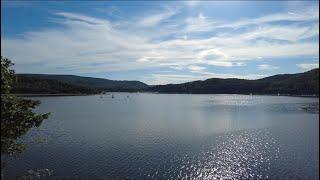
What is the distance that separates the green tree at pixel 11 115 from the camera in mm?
28406

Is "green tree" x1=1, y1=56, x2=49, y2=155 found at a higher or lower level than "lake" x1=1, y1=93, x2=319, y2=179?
higher

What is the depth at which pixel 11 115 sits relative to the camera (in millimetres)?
28828

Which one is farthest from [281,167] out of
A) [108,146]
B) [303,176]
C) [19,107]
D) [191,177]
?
[19,107]

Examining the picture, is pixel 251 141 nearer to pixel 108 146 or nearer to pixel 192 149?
pixel 192 149

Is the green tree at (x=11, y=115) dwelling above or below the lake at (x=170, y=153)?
above

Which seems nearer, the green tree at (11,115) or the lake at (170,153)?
the green tree at (11,115)

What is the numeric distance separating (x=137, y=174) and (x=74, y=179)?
352 inches

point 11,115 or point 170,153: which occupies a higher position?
point 11,115

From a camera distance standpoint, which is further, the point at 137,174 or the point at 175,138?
the point at 175,138

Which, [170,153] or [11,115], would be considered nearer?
[11,115]

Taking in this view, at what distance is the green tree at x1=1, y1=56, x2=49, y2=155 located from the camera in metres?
28.4

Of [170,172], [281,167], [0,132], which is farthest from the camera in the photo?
[281,167]

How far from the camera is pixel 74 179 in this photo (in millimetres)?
51531

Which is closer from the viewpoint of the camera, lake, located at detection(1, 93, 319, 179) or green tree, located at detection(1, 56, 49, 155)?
green tree, located at detection(1, 56, 49, 155)
